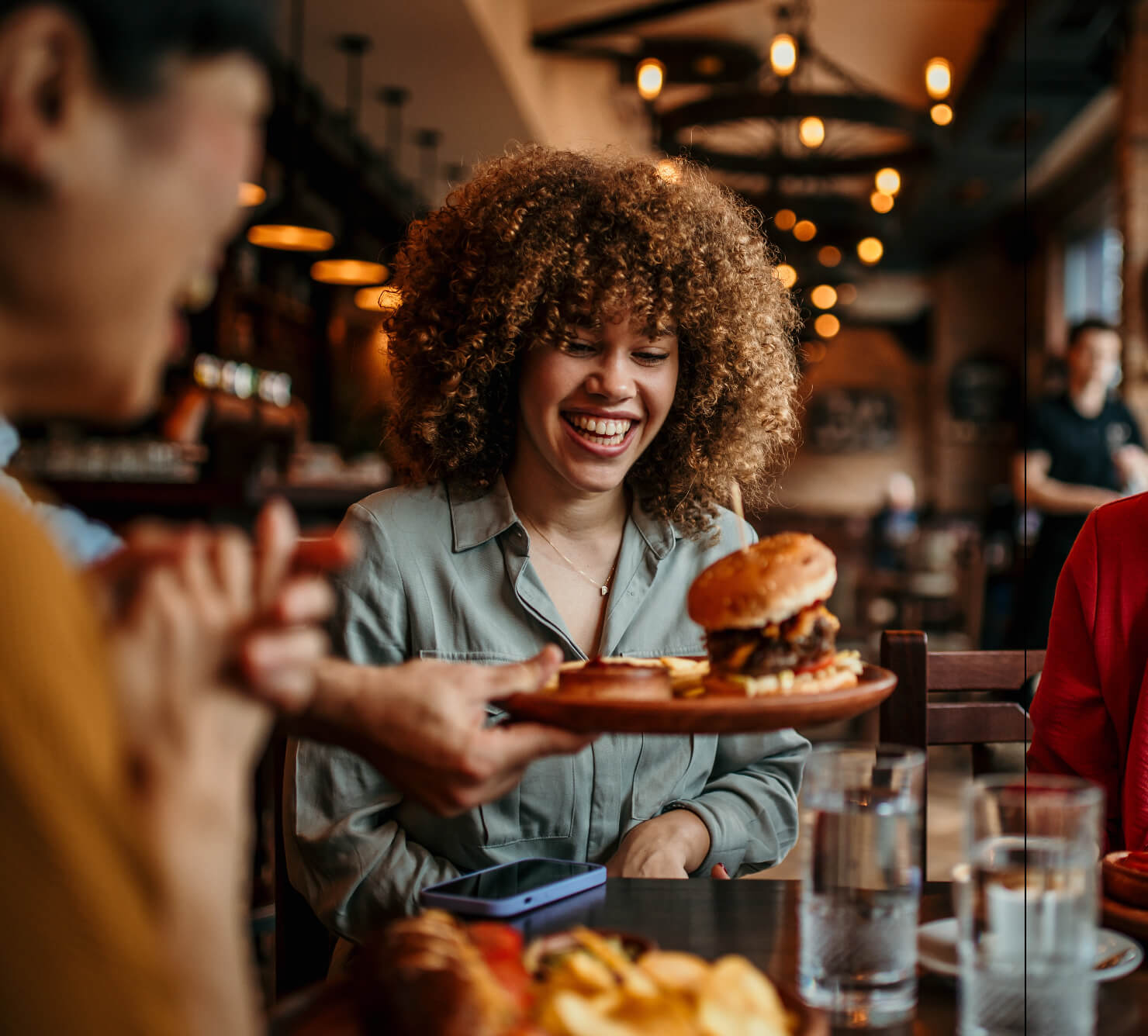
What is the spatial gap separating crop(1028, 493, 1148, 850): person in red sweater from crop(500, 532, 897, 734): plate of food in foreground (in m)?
0.44

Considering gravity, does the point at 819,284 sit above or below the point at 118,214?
above

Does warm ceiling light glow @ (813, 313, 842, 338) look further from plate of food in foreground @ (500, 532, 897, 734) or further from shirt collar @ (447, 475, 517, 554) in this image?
plate of food in foreground @ (500, 532, 897, 734)

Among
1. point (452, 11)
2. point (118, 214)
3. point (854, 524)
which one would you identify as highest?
point (452, 11)

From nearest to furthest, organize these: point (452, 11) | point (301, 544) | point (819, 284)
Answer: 1. point (301, 544)
2. point (452, 11)
3. point (819, 284)

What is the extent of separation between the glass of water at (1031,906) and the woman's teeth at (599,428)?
849 millimetres

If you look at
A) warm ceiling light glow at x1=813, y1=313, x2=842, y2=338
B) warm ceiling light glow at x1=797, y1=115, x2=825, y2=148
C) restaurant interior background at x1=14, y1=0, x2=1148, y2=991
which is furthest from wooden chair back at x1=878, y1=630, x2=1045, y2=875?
warm ceiling light glow at x1=813, y1=313, x2=842, y2=338

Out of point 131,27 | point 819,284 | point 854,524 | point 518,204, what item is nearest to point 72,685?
point 131,27

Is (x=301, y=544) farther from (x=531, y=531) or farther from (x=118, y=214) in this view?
(x=531, y=531)

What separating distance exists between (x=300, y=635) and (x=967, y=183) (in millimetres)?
10004

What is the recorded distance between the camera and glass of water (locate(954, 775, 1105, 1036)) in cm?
73

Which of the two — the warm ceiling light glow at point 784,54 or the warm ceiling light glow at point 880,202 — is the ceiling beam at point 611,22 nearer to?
the warm ceiling light glow at point 880,202

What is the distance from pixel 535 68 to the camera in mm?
7559

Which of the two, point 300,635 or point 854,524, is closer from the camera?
point 300,635

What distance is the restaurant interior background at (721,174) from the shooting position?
17.4ft
